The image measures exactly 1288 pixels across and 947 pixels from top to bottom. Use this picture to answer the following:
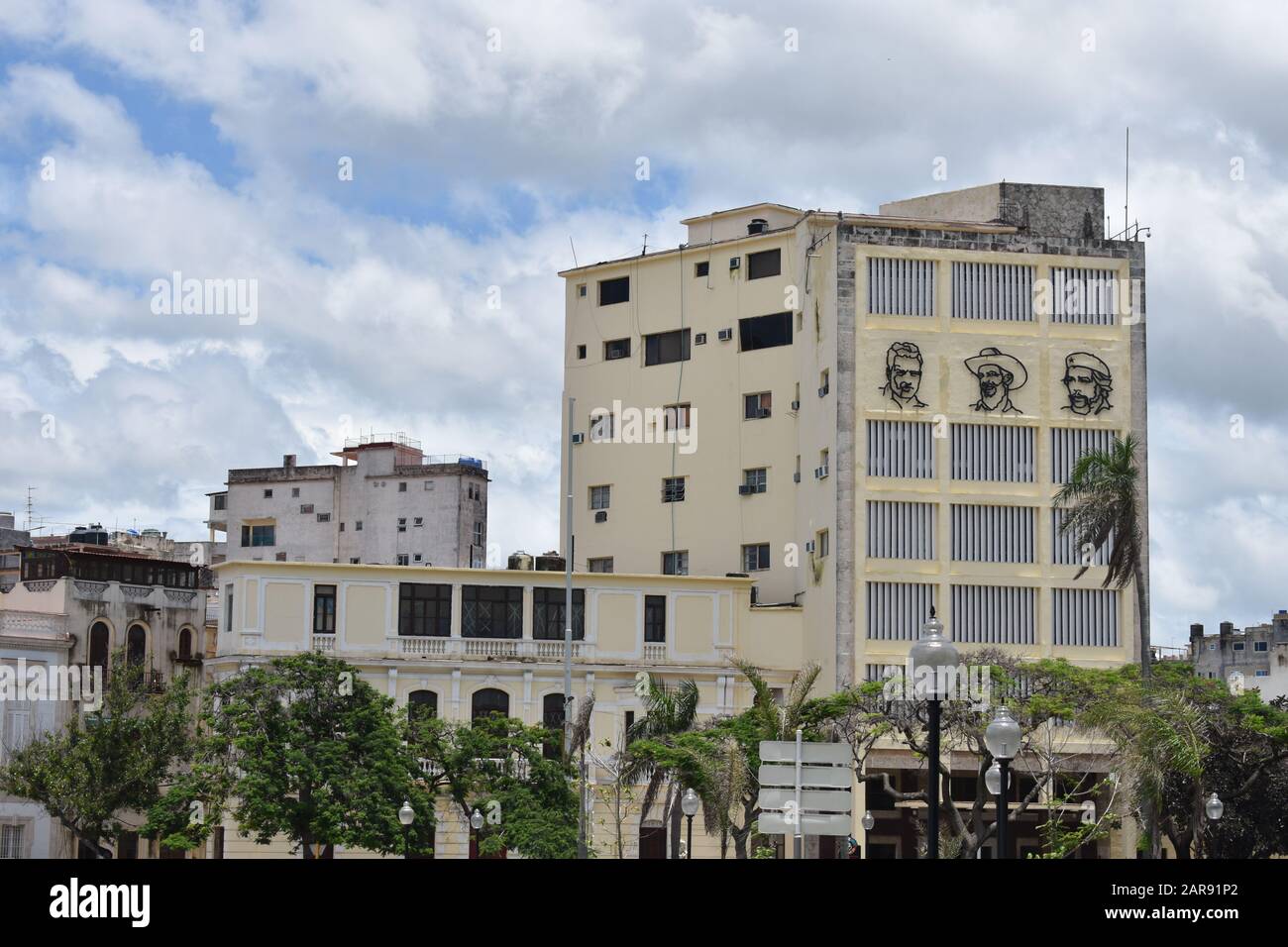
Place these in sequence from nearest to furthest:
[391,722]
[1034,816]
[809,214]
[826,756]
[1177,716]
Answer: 1. [826,756]
2. [1177,716]
3. [391,722]
4. [1034,816]
5. [809,214]

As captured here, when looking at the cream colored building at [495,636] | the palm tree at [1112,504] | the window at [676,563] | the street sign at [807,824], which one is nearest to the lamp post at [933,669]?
the street sign at [807,824]

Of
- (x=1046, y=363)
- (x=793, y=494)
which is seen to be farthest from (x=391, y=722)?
(x=1046, y=363)

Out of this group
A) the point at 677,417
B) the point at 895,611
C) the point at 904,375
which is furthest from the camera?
the point at 677,417

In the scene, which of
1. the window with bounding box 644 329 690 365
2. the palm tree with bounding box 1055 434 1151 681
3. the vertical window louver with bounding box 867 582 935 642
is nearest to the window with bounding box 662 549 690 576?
the window with bounding box 644 329 690 365

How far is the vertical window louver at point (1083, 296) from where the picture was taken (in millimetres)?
72625

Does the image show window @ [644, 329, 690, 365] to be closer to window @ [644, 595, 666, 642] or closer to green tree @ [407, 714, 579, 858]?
window @ [644, 595, 666, 642]

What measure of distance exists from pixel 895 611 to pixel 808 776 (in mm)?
45345

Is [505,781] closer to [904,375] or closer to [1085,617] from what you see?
[904,375]

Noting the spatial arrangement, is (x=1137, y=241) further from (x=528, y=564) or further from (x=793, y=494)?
(x=528, y=564)

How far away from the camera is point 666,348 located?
7938 centimetres

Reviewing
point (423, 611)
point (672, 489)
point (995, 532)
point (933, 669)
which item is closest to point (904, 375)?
point (995, 532)

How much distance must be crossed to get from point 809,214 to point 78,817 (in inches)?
1278

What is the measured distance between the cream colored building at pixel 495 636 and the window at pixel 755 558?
474cm
